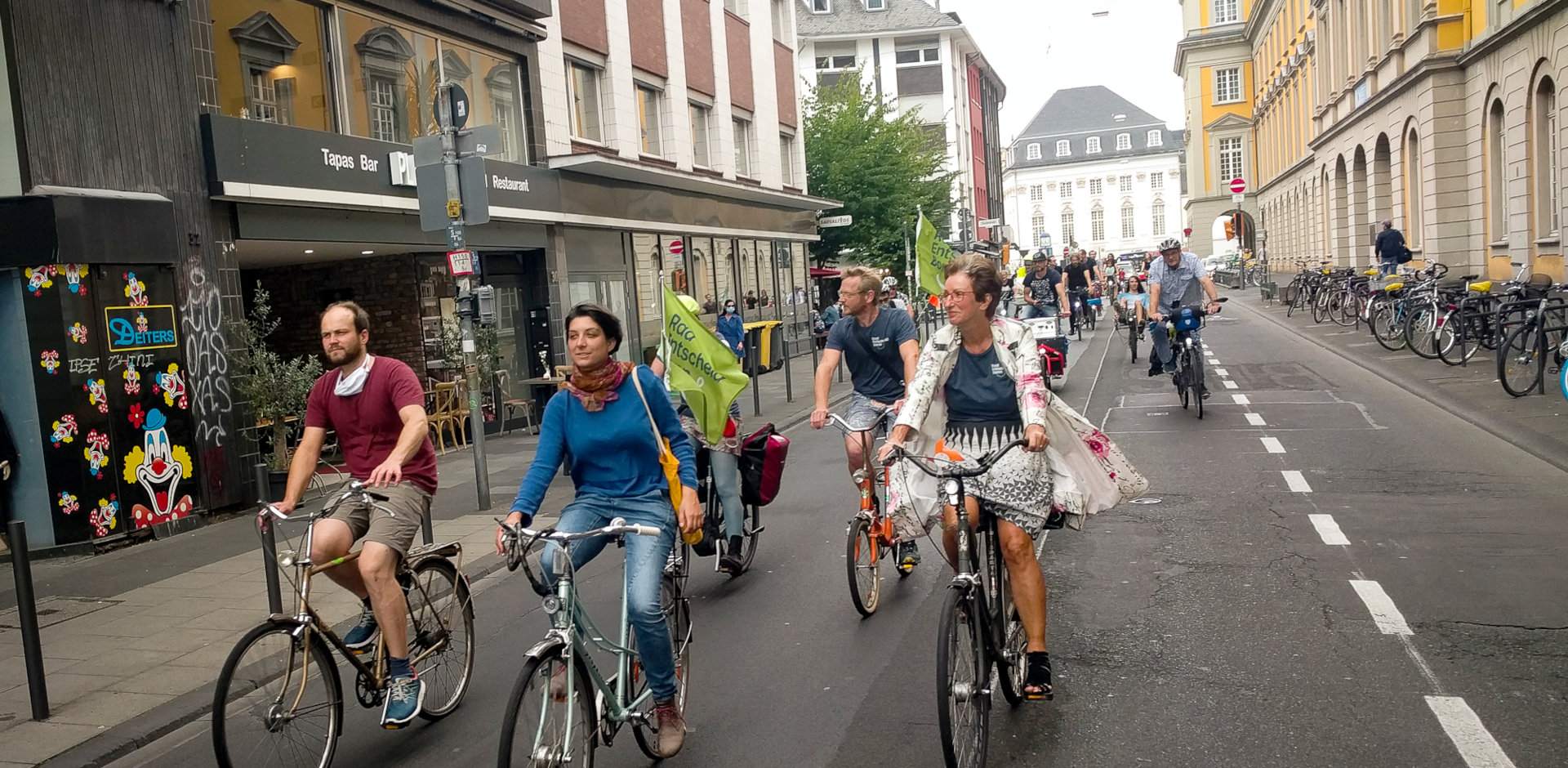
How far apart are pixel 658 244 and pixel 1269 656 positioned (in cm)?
1910

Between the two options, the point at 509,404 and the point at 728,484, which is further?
the point at 509,404

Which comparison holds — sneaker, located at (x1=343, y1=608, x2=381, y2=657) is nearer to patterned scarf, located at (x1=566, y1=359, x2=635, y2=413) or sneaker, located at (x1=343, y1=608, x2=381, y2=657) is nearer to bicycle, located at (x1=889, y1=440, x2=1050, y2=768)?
patterned scarf, located at (x1=566, y1=359, x2=635, y2=413)

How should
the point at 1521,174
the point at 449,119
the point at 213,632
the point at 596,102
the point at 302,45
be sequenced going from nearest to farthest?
1. the point at 213,632
2. the point at 449,119
3. the point at 302,45
4. the point at 596,102
5. the point at 1521,174

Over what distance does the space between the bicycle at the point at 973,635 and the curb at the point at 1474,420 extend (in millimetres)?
6577

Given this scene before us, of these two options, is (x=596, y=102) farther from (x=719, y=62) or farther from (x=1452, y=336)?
(x=1452, y=336)

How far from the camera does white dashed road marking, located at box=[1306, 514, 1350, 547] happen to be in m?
7.45

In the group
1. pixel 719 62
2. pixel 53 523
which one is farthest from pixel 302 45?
pixel 719 62

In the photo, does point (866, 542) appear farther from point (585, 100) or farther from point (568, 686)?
point (585, 100)

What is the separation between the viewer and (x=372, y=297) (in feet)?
56.6

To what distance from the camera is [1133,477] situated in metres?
4.88

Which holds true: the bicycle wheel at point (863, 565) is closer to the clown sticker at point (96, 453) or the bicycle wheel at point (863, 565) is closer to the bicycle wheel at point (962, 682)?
the bicycle wheel at point (962, 682)

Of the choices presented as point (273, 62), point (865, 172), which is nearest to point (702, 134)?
point (273, 62)

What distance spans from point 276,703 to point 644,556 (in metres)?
1.38

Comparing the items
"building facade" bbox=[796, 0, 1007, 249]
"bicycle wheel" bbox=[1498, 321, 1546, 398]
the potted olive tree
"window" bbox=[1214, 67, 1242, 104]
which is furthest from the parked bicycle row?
"window" bbox=[1214, 67, 1242, 104]
